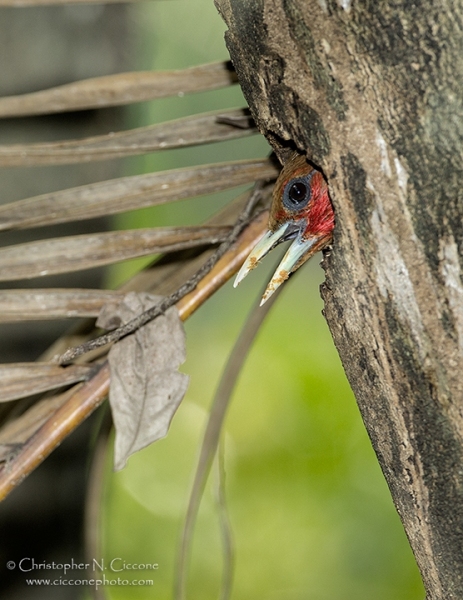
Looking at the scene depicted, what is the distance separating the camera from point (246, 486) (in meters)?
3.35

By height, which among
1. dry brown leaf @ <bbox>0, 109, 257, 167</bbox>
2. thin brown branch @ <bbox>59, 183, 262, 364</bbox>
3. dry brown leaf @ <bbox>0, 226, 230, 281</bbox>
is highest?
dry brown leaf @ <bbox>0, 109, 257, 167</bbox>

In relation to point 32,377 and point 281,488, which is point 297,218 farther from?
point 281,488

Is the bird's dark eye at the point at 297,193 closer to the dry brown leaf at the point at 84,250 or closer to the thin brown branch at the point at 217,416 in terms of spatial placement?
the dry brown leaf at the point at 84,250

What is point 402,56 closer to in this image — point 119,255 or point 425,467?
point 425,467

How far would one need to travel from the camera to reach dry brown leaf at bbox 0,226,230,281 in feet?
2.95

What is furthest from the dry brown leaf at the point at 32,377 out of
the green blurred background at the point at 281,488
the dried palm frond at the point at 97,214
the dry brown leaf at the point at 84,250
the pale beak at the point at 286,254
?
the green blurred background at the point at 281,488

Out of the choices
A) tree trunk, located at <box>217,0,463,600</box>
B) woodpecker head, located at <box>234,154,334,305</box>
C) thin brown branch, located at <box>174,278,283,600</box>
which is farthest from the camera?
thin brown branch, located at <box>174,278,283,600</box>

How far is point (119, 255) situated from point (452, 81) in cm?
56

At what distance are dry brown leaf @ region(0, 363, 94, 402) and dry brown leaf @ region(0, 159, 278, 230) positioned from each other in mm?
210

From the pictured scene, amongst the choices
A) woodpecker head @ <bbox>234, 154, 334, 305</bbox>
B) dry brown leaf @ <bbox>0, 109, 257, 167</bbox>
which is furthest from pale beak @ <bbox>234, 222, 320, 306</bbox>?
dry brown leaf @ <bbox>0, 109, 257, 167</bbox>

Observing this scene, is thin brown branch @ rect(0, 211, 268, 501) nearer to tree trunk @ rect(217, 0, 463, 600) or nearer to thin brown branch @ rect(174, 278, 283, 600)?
thin brown branch @ rect(174, 278, 283, 600)

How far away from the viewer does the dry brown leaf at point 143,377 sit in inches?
31.7

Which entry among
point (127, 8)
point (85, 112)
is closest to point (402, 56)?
point (85, 112)

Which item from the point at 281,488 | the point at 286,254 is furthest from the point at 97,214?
the point at 281,488
